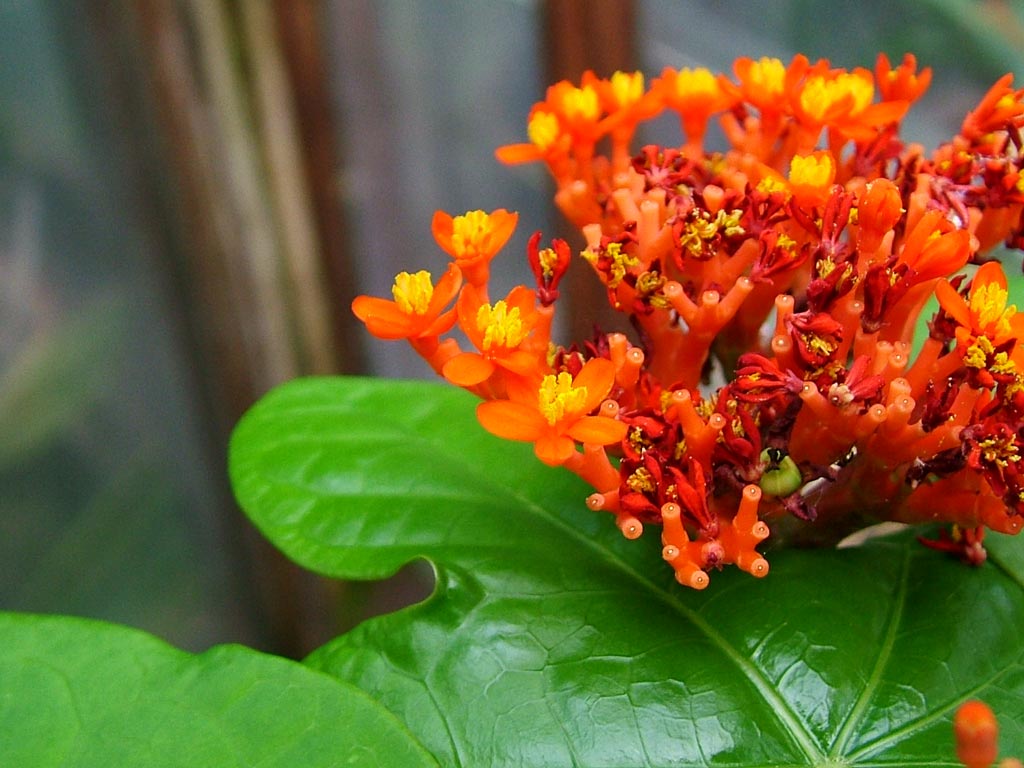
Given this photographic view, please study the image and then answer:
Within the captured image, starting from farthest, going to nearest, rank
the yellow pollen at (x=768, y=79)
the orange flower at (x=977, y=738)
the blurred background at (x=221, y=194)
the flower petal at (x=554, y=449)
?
1. the blurred background at (x=221, y=194)
2. the yellow pollen at (x=768, y=79)
3. the flower petal at (x=554, y=449)
4. the orange flower at (x=977, y=738)

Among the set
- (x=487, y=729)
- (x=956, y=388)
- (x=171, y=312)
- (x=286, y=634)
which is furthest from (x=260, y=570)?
(x=956, y=388)

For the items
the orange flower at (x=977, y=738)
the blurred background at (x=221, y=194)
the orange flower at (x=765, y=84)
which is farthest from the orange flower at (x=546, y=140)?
the blurred background at (x=221, y=194)

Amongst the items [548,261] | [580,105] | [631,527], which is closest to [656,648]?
[631,527]

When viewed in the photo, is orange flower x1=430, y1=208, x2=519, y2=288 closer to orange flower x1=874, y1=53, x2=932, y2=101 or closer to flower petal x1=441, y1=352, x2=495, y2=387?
flower petal x1=441, y1=352, x2=495, y2=387

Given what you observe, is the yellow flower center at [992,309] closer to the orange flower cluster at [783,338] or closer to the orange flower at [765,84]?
the orange flower cluster at [783,338]

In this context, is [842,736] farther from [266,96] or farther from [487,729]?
[266,96]

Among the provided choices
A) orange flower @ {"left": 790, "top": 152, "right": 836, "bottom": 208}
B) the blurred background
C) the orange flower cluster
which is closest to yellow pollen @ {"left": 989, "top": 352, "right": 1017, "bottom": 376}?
the orange flower cluster

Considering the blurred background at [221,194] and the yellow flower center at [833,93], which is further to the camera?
the blurred background at [221,194]

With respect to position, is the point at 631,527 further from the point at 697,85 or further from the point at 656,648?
the point at 697,85
